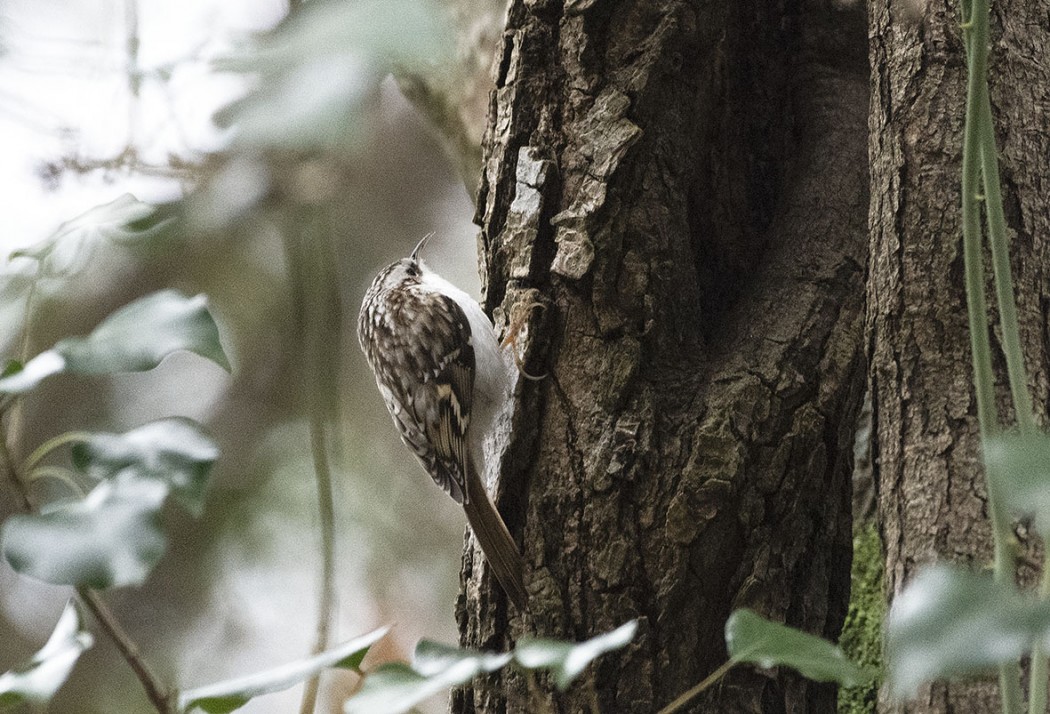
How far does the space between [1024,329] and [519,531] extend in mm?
820

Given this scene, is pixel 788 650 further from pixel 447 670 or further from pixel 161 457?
pixel 161 457

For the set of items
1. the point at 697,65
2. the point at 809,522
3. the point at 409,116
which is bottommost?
the point at 809,522

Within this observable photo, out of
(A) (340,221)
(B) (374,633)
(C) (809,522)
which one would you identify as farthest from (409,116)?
(B) (374,633)

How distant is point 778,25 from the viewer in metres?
2.02

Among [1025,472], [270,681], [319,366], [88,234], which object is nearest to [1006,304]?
[1025,472]

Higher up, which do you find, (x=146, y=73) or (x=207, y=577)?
(x=146, y=73)

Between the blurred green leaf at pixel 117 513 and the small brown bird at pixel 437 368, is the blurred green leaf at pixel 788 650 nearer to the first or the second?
the blurred green leaf at pixel 117 513

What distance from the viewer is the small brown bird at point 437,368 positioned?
2.00 metres

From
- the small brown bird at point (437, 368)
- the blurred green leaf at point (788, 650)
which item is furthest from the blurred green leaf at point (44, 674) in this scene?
the small brown bird at point (437, 368)

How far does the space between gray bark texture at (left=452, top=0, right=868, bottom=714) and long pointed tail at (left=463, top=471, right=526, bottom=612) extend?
25mm

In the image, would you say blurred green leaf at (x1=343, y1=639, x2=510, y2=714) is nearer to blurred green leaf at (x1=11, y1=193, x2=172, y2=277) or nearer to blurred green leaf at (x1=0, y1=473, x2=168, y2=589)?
blurred green leaf at (x1=0, y1=473, x2=168, y2=589)

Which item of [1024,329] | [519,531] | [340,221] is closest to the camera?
[1024,329]

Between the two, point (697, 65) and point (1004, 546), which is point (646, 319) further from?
point (1004, 546)

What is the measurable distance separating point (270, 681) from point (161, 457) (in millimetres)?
218
